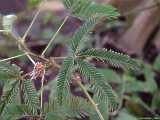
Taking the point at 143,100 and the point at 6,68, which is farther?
the point at 143,100

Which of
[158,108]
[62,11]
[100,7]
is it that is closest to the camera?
[100,7]

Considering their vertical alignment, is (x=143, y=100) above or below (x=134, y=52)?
below

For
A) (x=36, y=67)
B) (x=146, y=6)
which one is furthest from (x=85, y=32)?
(x=146, y=6)

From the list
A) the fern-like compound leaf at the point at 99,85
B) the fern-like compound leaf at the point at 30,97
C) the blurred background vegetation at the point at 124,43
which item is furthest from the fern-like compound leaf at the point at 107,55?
the blurred background vegetation at the point at 124,43

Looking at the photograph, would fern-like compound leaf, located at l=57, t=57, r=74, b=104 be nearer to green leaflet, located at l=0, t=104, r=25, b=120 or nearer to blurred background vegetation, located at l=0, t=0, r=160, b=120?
green leaflet, located at l=0, t=104, r=25, b=120

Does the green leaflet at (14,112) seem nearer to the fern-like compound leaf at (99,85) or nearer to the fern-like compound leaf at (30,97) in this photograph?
the fern-like compound leaf at (30,97)

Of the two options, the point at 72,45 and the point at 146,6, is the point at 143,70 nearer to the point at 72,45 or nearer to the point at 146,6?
the point at 146,6
